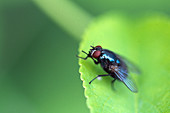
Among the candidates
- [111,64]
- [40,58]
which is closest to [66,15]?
[40,58]

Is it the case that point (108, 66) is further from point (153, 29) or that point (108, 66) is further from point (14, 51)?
point (14, 51)

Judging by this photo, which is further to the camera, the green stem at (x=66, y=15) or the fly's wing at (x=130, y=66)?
the green stem at (x=66, y=15)

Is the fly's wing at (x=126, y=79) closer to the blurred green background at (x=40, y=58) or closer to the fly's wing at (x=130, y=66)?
the fly's wing at (x=130, y=66)

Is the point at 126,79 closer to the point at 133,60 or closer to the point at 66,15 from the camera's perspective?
the point at 133,60

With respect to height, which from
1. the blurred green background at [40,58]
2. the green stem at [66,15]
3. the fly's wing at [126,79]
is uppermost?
the green stem at [66,15]

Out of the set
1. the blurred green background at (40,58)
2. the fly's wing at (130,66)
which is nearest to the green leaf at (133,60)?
the fly's wing at (130,66)

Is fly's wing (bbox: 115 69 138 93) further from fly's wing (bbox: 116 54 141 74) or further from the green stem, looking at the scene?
the green stem

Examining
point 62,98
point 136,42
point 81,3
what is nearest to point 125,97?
point 136,42
